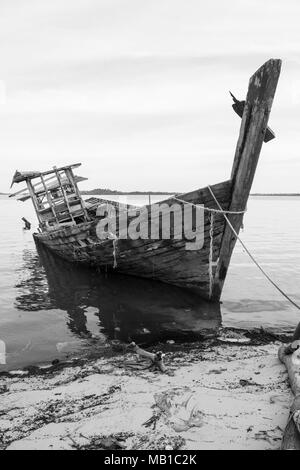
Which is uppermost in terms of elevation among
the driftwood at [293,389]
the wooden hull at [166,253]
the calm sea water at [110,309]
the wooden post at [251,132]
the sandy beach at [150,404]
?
the wooden post at [251,132]

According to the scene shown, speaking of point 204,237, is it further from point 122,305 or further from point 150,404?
point 150,404

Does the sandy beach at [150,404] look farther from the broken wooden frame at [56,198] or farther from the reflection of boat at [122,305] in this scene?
the broken wooden frame at [56,198]

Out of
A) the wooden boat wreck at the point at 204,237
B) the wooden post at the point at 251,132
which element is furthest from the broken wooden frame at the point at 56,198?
the wooden post at the point at 251,132

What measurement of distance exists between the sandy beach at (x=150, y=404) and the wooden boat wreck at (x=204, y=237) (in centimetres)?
296

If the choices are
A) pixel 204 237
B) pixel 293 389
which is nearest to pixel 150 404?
pixel 293 389

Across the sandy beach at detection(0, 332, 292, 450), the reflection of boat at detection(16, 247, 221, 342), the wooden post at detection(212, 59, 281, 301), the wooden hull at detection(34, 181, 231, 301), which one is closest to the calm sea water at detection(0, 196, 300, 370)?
the reflection of boat at detection(16, 247, 221, 342)

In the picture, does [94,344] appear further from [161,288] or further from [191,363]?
[161,288]

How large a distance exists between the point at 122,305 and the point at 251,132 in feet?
16.7

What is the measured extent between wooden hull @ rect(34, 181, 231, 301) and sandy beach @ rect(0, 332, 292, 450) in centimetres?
299

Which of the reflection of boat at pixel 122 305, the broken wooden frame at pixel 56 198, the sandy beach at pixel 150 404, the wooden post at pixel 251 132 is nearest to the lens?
the sandy beach at pixel 150 404

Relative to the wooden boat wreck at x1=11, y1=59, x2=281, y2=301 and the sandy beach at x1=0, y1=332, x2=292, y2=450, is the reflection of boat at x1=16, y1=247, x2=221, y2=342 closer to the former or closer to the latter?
the wooden boat wreck at x1=11, y1=59, x2=281, y2=301

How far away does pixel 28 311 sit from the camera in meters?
8.71

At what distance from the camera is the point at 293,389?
427 cm

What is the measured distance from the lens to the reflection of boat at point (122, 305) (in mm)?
7438
